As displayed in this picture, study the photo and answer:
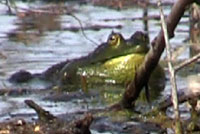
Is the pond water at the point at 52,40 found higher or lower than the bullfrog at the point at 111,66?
lower

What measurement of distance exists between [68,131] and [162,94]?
2.25m

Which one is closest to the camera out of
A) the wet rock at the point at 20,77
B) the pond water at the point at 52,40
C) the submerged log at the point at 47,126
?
the submerged log at the point at 47,126

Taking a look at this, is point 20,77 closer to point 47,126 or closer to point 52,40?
point 47,126

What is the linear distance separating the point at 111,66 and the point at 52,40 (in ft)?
14.1

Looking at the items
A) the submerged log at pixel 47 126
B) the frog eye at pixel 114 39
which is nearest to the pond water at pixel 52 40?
the frog eye at pixel 114 39

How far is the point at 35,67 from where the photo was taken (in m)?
9.91

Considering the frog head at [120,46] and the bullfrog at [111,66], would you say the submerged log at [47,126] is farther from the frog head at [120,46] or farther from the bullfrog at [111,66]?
the frog head at [120,46]

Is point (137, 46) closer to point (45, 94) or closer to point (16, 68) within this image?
point (45, 94)

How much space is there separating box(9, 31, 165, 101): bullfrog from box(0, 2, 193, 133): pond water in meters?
0.16

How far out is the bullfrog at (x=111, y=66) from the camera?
8.19 meters

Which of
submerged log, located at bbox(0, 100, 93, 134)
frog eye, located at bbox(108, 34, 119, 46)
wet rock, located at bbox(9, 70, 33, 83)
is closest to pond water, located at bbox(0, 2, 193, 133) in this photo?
wet rock, located at bbox(9, 70, 33, 83)

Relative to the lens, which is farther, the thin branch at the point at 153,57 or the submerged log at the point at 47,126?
the thin branch at the point at 153,57

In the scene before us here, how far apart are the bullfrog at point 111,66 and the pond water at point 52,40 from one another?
0.52 feet

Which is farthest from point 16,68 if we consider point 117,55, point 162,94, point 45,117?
point 45,117
